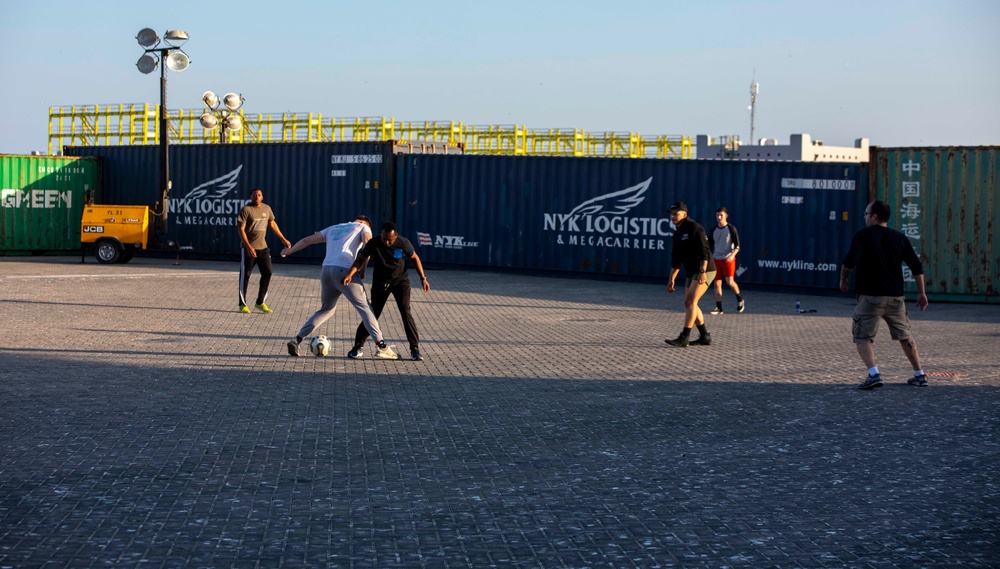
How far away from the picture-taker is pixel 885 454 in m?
7.25

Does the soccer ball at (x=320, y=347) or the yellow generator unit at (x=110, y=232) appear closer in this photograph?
the soccer ball at (x=320, y=347)

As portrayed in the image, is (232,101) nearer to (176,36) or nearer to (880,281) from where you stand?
(176,36)

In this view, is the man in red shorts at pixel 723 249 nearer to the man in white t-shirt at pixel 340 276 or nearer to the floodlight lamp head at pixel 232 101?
the man in white t-shirt at pixel 340 276

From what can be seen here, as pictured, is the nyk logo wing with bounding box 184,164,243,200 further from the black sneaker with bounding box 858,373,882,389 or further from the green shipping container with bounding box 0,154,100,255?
the black sneaker with bounding box 858,373,882,389

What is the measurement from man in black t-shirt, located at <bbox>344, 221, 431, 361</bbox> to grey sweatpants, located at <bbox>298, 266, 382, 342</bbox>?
94mm

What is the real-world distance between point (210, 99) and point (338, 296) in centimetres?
2218

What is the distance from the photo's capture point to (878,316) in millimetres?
9984

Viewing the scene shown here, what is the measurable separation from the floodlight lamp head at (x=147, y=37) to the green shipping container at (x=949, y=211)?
57.5 ft

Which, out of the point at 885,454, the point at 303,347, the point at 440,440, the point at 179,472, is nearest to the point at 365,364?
the point at 303,347

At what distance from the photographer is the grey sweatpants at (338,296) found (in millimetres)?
11719

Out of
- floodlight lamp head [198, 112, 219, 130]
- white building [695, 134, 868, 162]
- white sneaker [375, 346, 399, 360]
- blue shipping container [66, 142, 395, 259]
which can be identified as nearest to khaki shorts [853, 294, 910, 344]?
white sneaker [375, 346, 399, 360]

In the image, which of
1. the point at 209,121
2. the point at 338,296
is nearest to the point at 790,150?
the point at 209,121

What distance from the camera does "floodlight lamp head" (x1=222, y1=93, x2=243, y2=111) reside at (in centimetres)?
3170

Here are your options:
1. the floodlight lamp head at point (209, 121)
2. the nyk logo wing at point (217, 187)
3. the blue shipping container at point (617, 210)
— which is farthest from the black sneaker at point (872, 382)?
the floodlight lamp head at point (209, 121)
